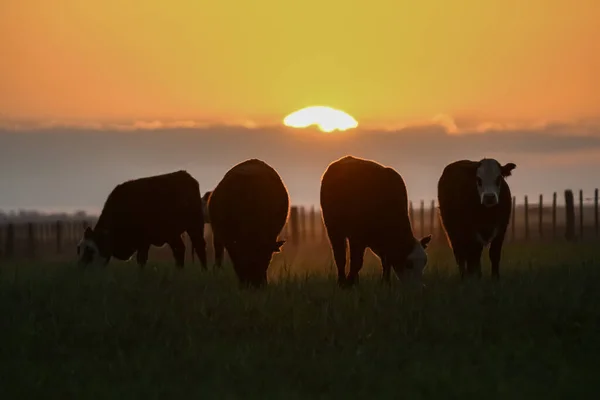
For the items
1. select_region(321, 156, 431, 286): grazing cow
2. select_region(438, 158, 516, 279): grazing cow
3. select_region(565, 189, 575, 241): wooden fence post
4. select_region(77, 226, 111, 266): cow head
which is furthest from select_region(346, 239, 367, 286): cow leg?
select_region(565, 189, 575, 241): wooden fence post

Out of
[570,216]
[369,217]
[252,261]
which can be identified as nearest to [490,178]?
[369,217]

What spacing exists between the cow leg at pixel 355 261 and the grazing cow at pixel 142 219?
4.57 metres

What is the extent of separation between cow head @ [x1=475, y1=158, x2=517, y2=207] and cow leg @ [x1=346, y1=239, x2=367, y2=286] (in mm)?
2110

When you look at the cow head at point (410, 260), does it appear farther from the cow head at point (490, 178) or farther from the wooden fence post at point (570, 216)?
the wooden fence post at point (570, 216)

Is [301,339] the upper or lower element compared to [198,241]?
lower

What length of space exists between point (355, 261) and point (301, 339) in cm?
415

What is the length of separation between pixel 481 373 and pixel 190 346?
2901mm

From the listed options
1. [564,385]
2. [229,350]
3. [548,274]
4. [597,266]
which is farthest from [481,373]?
[597,266]

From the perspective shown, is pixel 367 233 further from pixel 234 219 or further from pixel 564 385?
pixel 564 385

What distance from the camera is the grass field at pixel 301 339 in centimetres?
768

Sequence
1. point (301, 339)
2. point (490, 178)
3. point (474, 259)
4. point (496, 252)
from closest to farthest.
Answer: point (301, 339) → point (490, 178) → point (474, 259) → point (496, 252)

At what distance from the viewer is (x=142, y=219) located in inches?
690

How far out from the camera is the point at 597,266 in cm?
1362

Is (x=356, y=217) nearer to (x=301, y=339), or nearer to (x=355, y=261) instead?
(x=355, y=261)
